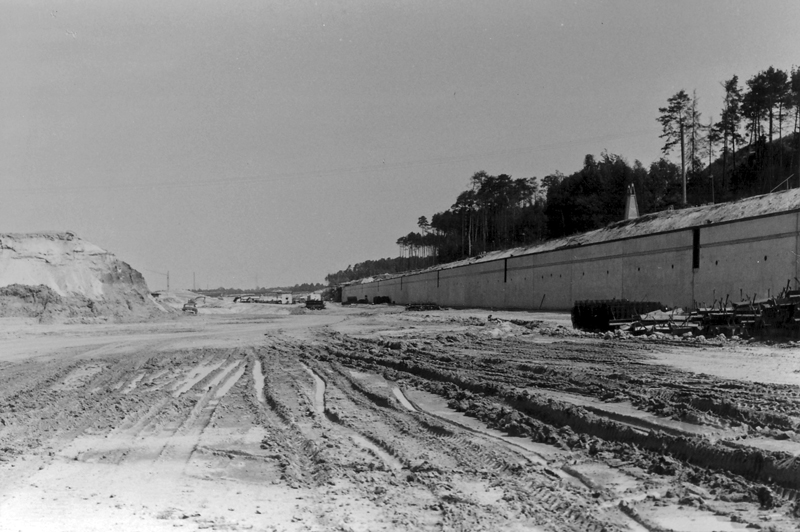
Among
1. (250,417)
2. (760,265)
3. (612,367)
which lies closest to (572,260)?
(760,265)

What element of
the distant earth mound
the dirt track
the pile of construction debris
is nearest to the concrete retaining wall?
the pile of construction debris

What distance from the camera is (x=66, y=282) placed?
125 feet

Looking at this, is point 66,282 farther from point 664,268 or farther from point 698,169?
point 698,169

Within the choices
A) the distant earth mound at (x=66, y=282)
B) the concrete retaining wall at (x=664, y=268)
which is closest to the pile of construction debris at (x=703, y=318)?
the concrete retaining wall at (x=664, y=268)

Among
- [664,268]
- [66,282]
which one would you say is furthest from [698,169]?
[66,282]

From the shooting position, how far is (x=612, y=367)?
39.4 ft

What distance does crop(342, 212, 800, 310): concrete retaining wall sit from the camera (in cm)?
2472

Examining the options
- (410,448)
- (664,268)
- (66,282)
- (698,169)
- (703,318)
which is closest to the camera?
(410,448)

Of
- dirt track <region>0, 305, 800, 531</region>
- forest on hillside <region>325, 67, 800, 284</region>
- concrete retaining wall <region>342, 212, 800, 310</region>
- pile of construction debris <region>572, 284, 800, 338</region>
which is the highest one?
forest on hillside <region>325, 67, 800, 284</region>

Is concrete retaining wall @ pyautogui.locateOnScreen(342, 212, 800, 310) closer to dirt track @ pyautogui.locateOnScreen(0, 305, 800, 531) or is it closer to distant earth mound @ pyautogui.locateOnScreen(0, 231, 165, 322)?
dirt track @ pyautogui.locateOnScreen(0, 305, 800, 531)

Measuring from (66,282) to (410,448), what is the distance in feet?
125

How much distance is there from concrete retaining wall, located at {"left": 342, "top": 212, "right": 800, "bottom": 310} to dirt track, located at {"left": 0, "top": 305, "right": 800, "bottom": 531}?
1437cm

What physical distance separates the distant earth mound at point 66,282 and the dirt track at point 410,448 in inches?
1030

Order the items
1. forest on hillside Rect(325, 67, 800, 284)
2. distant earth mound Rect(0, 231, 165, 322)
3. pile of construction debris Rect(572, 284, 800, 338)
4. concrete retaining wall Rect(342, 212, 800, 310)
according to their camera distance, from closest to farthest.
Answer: pile of construction debris Rect(572, 284, 800, 338) < concrete retaining wall Rect(342, 212, 800, 310) < distant earth mound Rect(0, 231, 165, 322) < forest on hillside Rect(325, 67, 800, 284)
